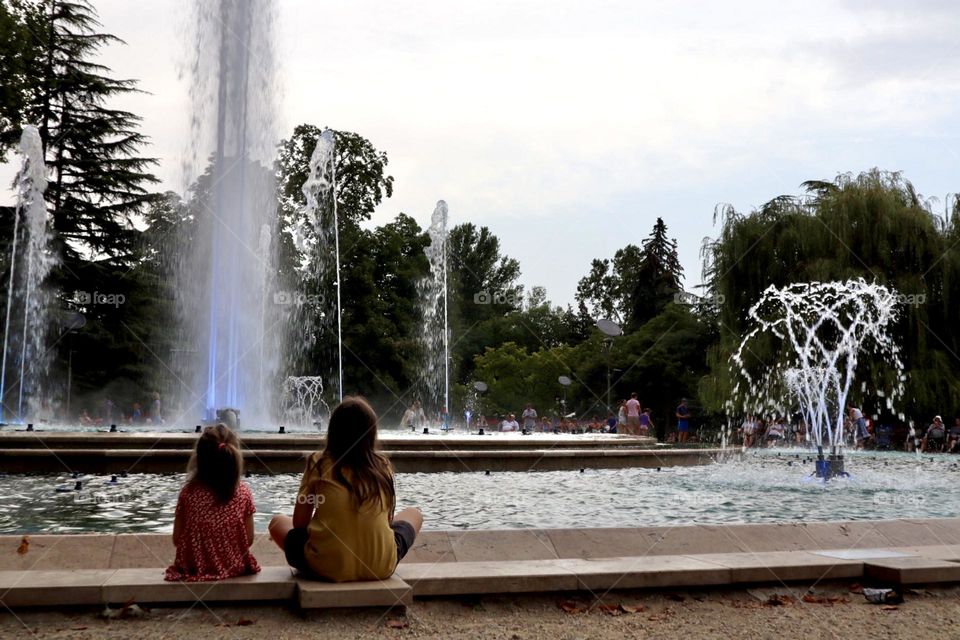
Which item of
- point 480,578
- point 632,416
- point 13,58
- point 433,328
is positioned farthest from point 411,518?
point 433,328

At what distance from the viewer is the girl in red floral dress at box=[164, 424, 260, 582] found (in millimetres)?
5473

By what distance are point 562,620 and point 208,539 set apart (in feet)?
6.44

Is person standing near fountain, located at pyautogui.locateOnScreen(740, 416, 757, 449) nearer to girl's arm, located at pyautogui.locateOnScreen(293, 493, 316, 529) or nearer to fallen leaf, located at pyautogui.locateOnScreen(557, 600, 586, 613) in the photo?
fallen leaf, located at pyautogui.locateOnScreen(557, 600, 586, 613)

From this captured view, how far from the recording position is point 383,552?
541 centimetres

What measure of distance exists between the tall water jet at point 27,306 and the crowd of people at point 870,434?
85.9ft

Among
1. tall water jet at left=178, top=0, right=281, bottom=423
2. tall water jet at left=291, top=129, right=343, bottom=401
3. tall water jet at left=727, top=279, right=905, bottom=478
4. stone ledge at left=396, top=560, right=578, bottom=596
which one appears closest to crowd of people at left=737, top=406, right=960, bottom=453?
tall water jet at left=727, top=279, right=905, bottom=478

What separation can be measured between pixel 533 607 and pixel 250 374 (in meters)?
18.8

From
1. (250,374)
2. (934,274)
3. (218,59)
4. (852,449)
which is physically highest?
(218,59)

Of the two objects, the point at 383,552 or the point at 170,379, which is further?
the point at 170,379

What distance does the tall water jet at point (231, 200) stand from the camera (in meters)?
21.5

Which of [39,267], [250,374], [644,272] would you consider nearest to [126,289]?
[39,267]

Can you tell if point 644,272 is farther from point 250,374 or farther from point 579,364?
point 250,374

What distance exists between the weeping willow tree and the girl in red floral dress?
27675 mm

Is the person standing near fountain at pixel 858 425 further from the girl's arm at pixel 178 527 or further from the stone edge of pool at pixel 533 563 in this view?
the girl's arm at pixel 178 527
